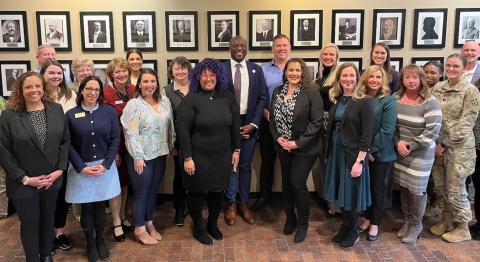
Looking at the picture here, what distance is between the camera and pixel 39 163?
2.70 meters

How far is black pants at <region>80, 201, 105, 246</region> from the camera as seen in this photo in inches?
120

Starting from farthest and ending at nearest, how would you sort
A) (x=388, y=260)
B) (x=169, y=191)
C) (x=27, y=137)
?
(x=169, y=191)
(x=388, y=260)
(x=27, y=137)

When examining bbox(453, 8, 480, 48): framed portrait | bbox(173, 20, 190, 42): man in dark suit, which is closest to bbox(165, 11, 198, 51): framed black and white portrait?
bbox(173, 20, 190, 42): man in dark suit

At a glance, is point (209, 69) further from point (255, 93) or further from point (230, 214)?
point (230, 214)

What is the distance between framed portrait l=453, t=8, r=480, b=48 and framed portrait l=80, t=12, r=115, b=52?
12.4ft

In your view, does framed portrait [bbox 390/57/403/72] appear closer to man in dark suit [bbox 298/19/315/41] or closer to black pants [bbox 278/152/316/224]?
man in dark suit [bbox 298/19/315/41]

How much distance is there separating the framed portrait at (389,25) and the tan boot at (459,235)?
2.10 metres

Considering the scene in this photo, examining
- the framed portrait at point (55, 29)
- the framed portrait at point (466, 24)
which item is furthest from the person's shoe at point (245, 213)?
the framed portrait at point (466, 24)

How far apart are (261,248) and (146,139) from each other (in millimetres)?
1265

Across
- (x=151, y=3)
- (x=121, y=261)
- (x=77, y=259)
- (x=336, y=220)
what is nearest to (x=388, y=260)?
(x=336, y=220)

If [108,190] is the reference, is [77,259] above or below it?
below

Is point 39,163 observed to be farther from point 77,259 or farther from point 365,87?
point 365,87

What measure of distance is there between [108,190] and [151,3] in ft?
7.60

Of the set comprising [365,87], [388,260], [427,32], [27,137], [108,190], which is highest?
→ [427,32]
